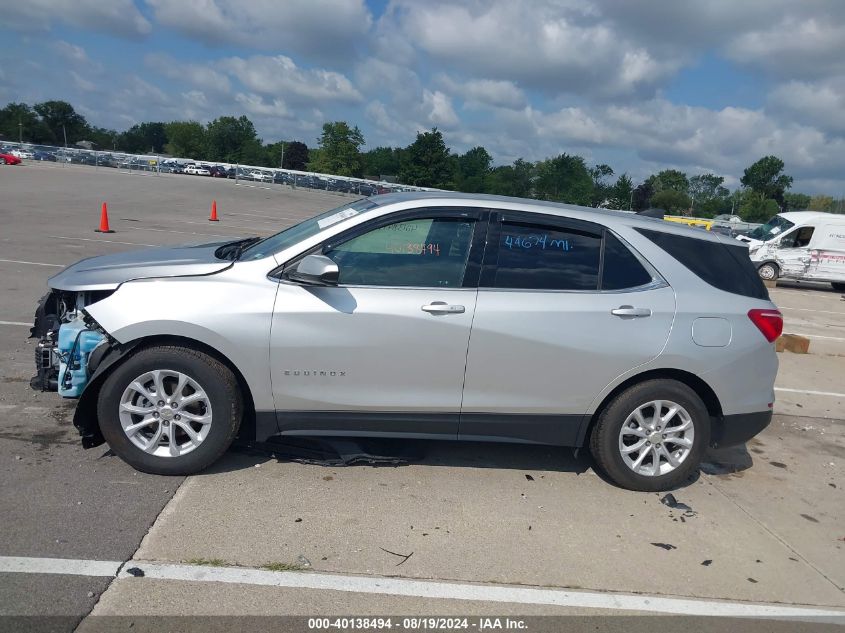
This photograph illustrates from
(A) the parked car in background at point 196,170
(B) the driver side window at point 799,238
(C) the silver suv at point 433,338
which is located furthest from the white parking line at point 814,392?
(A) the parked car in background at point 196,170

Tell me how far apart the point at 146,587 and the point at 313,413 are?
1.44 m

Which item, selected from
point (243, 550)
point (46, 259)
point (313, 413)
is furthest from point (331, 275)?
point (46, 259)

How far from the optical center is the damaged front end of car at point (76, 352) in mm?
4203

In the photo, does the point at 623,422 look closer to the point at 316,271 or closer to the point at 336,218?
the point at 316,271

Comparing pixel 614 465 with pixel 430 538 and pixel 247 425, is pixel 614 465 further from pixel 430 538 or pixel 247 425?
pixel 247 425

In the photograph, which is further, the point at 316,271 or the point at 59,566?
the point at 316,271

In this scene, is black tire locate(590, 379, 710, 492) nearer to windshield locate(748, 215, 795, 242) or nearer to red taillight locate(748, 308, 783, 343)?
red taillight locate(748, 308, 783, 343)

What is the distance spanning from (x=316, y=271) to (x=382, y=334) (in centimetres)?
57

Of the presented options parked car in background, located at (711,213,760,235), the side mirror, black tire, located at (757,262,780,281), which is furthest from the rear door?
black tire, located at (757,262,780,281)

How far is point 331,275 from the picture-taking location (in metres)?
4.11

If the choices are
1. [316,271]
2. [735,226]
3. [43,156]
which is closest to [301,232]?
[316,271]

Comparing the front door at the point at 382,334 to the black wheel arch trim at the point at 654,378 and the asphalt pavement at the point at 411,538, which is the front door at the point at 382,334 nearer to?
the asphalt pavement at the point at 411,538

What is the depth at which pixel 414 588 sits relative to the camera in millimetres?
3367

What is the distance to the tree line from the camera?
1509 cm
